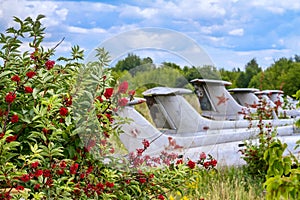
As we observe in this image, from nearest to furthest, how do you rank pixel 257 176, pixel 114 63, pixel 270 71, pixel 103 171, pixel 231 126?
1. pixel 103 171
2. pixel 114 63
3. pixel 257 176
4. pixel 231 126
5. pixel 270 71

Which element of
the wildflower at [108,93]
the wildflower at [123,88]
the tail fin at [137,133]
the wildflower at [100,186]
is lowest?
the wildflower at [100,186]

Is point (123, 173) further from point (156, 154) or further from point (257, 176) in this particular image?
point (257, 176)

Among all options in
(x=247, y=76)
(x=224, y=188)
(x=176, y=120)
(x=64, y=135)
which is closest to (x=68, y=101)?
(x=64, y=135)

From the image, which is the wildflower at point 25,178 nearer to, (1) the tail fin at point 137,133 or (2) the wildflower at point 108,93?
(2) the wildflower at point 108,93

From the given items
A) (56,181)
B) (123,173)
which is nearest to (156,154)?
(123,173)

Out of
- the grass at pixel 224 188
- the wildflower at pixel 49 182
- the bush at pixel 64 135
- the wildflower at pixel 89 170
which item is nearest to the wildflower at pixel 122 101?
the bush at pixel 64 135

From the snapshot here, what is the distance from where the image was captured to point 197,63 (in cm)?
307

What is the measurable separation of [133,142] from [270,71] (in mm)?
26091

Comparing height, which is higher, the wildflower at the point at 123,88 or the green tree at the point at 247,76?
the green tree at the point at 247,76

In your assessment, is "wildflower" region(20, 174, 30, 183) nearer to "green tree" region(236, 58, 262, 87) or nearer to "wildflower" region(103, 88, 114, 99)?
"wildflower" region(103, 88, 114, 99)

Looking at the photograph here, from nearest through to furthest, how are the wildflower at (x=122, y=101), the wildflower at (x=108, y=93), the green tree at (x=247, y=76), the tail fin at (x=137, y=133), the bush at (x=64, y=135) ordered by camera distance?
the bush at (x=64, y=135) → the wildflower at (x=108, y=93) → the wildflower at (x=122, y=101) → the tail fin at (x=137, y=133) → the green tree at (x=247, y=76)

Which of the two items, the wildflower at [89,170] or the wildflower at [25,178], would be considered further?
the wildflower at [89,170]

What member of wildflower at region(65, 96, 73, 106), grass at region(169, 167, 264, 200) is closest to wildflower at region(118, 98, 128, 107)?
wildflower at region(65, 96, 73, 106)

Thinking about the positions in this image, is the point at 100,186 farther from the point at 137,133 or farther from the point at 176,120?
the point at 176,120
